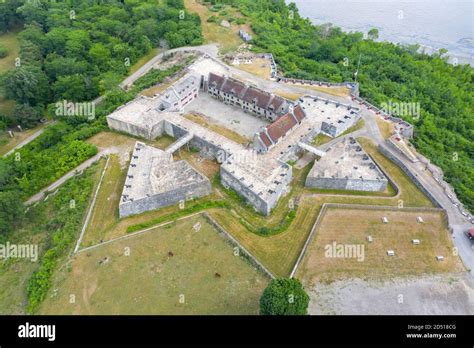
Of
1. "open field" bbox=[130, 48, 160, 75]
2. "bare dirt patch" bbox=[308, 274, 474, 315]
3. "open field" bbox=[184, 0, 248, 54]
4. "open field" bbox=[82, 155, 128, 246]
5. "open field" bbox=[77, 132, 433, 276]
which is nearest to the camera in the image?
"bare dirt patch" bbox=[308, 274, 474, 315]

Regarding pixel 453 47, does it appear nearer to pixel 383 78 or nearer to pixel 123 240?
pixel 383 78

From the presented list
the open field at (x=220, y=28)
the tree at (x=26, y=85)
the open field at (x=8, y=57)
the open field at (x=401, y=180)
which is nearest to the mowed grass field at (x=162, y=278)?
the open field at (x=401, y=180)

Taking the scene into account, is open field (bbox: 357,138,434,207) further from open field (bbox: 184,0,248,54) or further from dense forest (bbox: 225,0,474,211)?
open field (bbox: 184,0,248,54)

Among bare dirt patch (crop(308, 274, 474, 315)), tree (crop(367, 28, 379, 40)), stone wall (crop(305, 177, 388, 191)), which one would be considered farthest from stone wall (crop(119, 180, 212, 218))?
tree (crop(367, 28, 379, 40))

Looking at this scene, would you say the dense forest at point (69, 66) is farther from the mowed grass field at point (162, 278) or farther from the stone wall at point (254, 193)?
the stone wall at point (254, 193)
